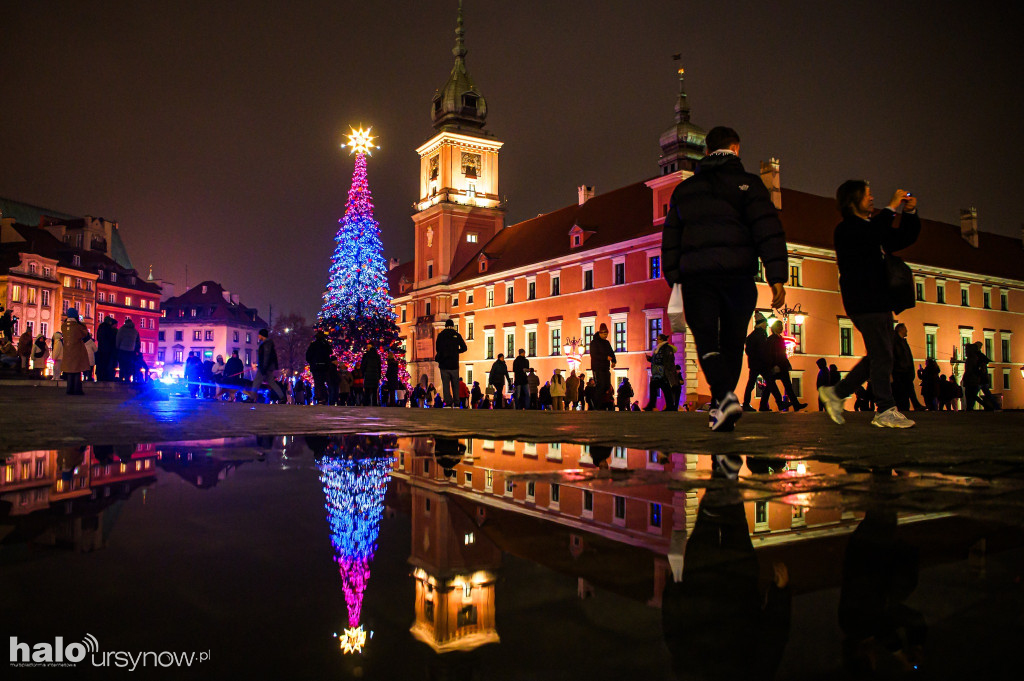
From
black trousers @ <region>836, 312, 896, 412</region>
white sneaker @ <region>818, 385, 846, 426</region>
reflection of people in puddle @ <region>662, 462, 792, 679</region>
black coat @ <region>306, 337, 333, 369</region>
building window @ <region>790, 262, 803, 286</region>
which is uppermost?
building window @ <region>790, 262, 803, 286</region>

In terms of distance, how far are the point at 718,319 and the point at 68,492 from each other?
4662mm

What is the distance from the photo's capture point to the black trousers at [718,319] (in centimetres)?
575

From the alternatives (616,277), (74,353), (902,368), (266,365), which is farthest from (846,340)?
(74,353)

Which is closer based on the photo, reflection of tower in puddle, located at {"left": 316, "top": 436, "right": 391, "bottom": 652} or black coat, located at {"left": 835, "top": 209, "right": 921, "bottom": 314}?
reflection of tower in puddle, located at {"left": 316, "top": 436, "right": 391, "bottom": 652}

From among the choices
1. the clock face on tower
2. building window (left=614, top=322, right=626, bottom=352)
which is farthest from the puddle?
the clock face on tower

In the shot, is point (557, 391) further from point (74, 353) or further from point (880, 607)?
point (880, 607)

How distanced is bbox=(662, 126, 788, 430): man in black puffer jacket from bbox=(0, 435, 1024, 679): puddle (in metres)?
3.07

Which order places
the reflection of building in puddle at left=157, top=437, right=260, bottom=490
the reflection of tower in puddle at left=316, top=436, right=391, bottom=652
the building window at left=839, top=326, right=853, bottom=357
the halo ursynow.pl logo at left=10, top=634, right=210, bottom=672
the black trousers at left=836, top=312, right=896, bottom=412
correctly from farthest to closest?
the building window at left=839, top=326, right=853, bottom=357
the black trousers at left=836, top=312, right=896, bottom=412
the reflection of building in puddle at left=157, top=437, right=260, bottom=490
the reflection of tower in puddle at left=316, top=436, right=391, bottom=652
the halo ursynow.pl logo at left=10, top=634, right=210, bottom=672

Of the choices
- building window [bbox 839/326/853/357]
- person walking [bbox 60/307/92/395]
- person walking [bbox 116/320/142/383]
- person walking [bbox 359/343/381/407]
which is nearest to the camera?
person walking [bbox 60/307/92/395]

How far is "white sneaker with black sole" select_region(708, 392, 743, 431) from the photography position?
5.82m

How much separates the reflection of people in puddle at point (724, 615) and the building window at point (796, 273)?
4087 cm

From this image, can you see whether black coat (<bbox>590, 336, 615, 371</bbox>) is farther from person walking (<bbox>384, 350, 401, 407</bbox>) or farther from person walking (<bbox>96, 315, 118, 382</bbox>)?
person walking (<bbox>96, 315, 118, 382</bbox>)

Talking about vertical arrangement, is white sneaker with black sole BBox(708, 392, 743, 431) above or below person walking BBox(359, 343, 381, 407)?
below

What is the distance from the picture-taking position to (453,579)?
1.43m
